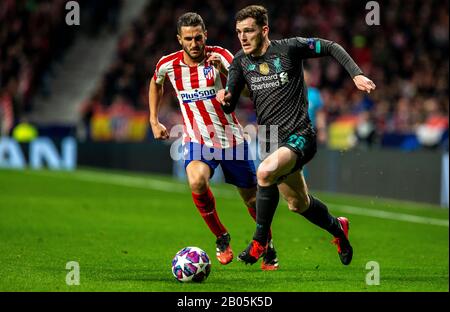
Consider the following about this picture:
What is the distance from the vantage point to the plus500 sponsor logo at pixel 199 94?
8859mm

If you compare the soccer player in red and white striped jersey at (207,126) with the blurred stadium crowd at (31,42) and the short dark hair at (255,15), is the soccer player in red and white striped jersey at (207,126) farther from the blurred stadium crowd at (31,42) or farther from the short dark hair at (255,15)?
the blurred stadium crowd at (31,42)

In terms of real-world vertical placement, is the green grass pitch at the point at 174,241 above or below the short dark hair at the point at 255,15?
below

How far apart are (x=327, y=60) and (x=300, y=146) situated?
50.0ft

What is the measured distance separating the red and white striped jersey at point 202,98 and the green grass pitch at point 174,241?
1190 millimetres

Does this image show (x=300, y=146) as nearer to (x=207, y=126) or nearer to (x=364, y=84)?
(x=364, y=84)

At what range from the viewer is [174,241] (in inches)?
441

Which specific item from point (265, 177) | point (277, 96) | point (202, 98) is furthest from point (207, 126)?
point (265, 177)

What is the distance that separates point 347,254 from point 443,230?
4462 mm

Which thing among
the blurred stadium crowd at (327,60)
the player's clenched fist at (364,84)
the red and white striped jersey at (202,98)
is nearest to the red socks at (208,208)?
the red and white striped jersey at (202,98)

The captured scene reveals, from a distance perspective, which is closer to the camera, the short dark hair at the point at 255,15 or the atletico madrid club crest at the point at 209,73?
the short dark hair at the point at 255,15

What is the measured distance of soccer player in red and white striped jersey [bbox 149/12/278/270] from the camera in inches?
347

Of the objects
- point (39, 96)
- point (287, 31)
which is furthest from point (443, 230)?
point (39, 96)

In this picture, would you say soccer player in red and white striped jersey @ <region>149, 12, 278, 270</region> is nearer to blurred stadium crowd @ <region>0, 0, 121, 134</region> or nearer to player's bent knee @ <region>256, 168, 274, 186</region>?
player's bent knee @ <region>256, 168, 274, 186</region>

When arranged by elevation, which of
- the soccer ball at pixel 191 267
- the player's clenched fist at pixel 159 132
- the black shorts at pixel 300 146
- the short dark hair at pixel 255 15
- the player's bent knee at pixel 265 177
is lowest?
the soccer ball at pixel 191 267
